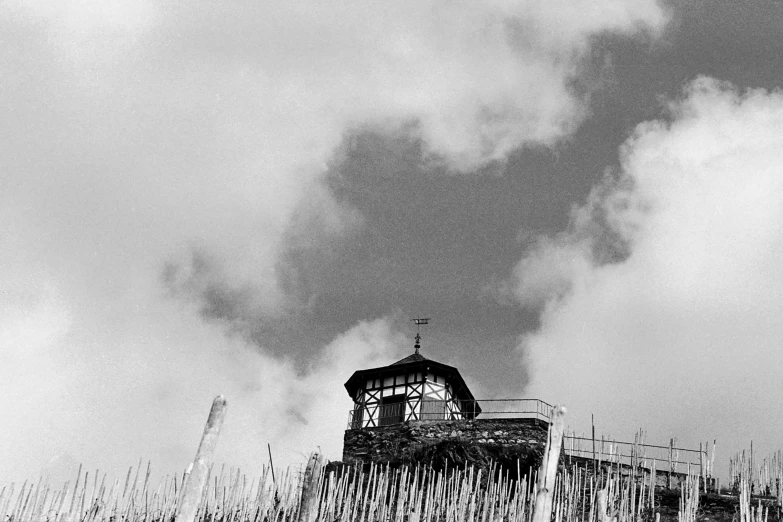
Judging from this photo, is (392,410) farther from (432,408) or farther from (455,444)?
(455,444)

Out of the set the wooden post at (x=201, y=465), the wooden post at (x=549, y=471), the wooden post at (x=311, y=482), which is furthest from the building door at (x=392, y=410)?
the wooden post at (x=549, y=471)

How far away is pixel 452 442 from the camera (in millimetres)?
21672

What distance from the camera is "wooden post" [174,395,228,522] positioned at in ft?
21.8

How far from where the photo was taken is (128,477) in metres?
15.1

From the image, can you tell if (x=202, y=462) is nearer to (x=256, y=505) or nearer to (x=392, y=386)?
(x=256, y=505)

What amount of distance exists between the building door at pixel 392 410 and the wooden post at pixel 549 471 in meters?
18.6

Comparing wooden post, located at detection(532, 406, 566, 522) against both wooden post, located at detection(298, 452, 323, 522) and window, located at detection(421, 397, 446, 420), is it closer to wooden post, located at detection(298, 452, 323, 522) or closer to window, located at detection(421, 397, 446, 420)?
wooden post, located at detection(298, 452, 323, 522)

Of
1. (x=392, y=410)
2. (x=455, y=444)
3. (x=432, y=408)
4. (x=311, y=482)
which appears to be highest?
(x=432, y=408)

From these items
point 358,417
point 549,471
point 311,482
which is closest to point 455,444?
point 358,417

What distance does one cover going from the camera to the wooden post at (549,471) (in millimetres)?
6113

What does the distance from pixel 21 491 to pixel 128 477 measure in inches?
73.9

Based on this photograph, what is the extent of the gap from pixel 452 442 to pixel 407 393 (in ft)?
12.3

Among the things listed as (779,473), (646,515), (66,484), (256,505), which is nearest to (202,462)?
(66,484)

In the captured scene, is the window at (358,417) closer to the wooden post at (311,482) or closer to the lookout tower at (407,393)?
the lookout tower at (407,393)
